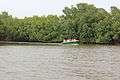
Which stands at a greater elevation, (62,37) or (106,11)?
(106,11)

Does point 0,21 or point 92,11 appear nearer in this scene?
point 92,11

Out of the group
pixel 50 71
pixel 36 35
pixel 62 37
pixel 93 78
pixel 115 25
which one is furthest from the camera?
pixel 36 35

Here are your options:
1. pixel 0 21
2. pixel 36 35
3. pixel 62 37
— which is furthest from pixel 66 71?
pixel 0 21

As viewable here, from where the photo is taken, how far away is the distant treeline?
315 ft

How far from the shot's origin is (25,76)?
26281 mm

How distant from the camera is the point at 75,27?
102125 millimetres

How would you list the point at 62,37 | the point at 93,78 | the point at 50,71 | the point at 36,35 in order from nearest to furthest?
the point at 93,78
the point at 50,71
the point at 62,37
the point at 36,35

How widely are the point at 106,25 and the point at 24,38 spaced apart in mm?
28010

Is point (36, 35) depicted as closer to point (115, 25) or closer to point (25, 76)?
point (115, 25)

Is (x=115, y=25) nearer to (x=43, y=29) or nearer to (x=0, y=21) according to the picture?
(x=43, y=29)

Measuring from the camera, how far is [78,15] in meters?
104

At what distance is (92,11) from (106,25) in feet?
27.0

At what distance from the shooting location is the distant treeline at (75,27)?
315 ft

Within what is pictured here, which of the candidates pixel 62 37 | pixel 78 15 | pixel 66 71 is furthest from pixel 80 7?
pixel 66 71
